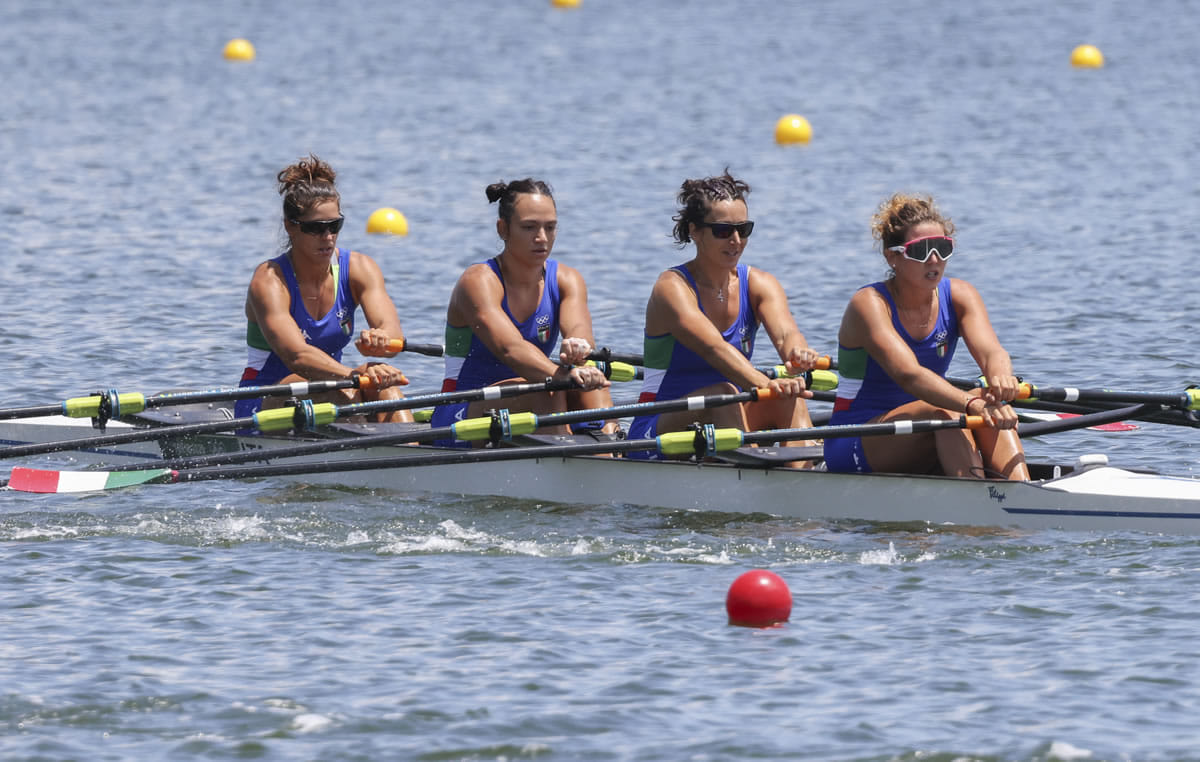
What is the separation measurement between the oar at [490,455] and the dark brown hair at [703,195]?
102 centimetres

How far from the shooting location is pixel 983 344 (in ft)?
29.5

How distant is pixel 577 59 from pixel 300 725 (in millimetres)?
29978

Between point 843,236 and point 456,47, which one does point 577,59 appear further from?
point 843,236

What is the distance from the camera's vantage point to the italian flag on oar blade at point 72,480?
32.0 feet

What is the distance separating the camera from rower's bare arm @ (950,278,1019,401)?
876 centimetres

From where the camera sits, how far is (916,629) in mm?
7801

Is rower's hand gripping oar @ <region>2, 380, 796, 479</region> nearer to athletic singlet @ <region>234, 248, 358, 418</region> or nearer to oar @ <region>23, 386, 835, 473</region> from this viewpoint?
oar @ <region>23, 386, 835, 473</region>

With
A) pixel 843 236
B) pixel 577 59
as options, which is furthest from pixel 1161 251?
pixel 577 59

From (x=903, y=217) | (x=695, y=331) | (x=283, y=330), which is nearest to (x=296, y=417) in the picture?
(x=283, y=330)

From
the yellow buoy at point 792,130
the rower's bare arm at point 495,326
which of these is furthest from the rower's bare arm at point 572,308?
the yellow buoy at point 792,130

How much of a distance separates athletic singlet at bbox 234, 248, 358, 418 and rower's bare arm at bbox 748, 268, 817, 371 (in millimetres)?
2291

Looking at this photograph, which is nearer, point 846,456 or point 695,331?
point 846,456

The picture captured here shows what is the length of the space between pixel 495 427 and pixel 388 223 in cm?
1064

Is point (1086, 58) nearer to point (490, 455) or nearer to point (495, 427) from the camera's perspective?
point (495, 427)
